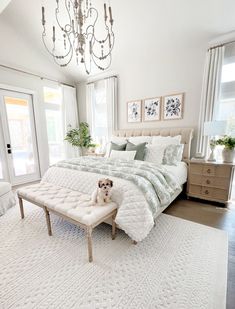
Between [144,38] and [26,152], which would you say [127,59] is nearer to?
[144,38]

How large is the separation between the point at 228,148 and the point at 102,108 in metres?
3.33

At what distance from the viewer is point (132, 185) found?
187 centimetres

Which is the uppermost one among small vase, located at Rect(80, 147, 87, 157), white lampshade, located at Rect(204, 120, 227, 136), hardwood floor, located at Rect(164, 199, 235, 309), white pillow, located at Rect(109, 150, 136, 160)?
white lampshade, located at Rect(204, 120, 227, 136)

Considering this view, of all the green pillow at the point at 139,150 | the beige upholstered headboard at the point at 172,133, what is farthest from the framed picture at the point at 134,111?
the green pillow at the point at 139,150

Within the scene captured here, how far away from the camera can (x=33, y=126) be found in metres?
4.10

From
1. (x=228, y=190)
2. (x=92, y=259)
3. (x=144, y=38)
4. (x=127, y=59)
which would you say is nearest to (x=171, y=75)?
(x=144, y=38)

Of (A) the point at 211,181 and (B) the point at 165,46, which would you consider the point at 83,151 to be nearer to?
(B) the point at 165,46

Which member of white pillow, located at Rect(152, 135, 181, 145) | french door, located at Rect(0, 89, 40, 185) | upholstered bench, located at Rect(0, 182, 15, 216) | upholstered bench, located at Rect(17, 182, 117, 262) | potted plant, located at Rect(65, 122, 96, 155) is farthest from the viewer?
potted plant, located at Rect(65, 122, 96, 155)

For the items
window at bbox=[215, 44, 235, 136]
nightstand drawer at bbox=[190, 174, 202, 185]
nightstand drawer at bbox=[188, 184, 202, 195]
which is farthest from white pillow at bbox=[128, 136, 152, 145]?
window at bbox=[215, 44, 235, 136]

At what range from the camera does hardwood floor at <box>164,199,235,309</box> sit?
210cm

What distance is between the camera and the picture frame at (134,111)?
3.95 m

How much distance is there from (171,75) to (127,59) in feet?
3.82

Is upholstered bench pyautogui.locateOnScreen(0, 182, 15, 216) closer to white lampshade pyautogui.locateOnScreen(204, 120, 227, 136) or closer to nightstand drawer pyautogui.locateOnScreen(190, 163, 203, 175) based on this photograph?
nightstand drawer pyautogui.locateOnScreen(190, 163, 203, 175)

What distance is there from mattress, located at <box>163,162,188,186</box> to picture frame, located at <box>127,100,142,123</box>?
163cm
